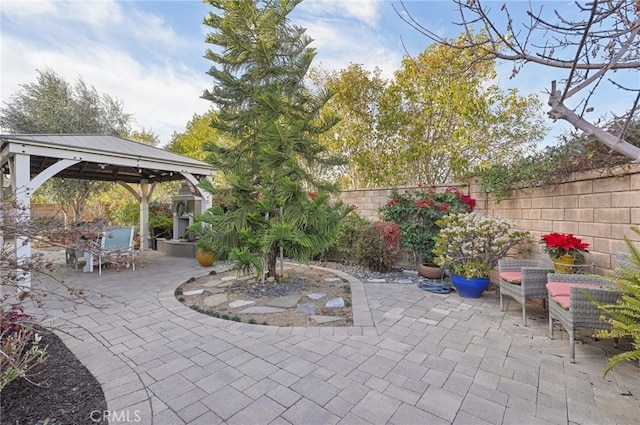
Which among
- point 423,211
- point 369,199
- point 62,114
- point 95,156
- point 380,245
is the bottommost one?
point 380,245

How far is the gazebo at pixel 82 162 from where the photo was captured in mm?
4645

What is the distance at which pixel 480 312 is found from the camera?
3756 millimetres

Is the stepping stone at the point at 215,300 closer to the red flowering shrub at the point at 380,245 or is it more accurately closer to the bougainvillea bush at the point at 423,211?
the red flowering shrub at the point at 380,245

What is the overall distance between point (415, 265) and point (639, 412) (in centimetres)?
432

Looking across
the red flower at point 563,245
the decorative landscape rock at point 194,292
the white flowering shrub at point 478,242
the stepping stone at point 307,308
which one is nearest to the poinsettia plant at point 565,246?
the red flower at point 563,245

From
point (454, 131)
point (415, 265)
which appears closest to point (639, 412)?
point (415, 265)

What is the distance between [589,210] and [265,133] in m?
4.21

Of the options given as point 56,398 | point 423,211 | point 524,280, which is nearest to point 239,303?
point 56,398

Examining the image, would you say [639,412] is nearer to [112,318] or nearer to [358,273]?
[358,273]

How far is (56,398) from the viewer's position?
6.47ft

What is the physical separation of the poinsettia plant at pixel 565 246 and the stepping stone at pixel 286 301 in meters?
3.28

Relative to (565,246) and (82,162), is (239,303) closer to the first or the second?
(565,246)

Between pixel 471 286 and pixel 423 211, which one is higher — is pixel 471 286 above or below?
below

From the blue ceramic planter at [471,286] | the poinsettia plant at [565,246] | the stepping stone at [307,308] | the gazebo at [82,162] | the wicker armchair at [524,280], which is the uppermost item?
the gazebo at [82,162]
